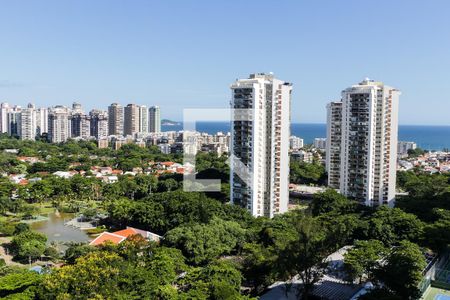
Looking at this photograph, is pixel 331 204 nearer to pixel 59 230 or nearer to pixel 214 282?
pixel 214 282

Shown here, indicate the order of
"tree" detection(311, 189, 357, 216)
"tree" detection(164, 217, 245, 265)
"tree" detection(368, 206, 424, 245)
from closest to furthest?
"tree" detection(164, 217, 245, 265) < "tree" detection(368, 206, 424, 245) < "tree" detection(311, 189, 357, 216)

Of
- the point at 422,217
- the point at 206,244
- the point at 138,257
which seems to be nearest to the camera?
the point at 138,257

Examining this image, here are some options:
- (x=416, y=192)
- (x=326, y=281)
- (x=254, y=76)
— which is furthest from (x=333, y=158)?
(x=326, y=281)

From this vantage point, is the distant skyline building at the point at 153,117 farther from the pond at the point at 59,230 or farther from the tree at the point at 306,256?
the tree at the point at 306,256

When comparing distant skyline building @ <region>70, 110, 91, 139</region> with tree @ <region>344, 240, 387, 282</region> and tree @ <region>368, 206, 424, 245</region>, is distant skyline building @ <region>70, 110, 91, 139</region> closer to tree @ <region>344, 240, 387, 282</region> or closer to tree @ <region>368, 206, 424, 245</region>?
tree @ <region>368, 206, 424, 245</region>

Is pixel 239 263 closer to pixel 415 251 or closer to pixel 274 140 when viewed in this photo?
pixel 415 251

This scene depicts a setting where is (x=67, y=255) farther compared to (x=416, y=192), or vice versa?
(x=416, y=192)

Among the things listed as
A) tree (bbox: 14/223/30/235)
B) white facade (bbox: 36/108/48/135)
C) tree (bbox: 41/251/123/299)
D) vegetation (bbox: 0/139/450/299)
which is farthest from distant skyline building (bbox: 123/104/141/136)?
tree (bbox: 41/251/123/299)
